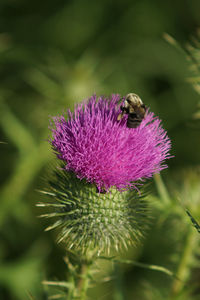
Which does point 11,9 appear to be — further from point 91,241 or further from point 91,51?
point 91,241

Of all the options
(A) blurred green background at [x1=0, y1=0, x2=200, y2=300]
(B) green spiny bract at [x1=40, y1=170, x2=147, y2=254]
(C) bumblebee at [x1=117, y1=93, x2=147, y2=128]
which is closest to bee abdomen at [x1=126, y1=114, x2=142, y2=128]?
(C) bumblebee at [x1=117, y1=93, x2=147, y2=128]

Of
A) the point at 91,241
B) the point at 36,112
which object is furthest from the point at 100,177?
the point at 36,112

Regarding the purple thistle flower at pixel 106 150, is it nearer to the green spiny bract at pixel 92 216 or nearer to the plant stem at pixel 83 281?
the green spiny bract at pixel 92 216

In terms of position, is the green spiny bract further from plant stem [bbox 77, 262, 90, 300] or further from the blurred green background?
the blurred green background

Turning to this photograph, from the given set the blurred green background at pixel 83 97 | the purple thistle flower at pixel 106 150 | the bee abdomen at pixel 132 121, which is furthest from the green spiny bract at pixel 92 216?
the blurred green background at pixel 83 97

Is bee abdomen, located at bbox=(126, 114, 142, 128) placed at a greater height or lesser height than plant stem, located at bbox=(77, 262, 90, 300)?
greater

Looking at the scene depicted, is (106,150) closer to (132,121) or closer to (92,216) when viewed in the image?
(132,121)
